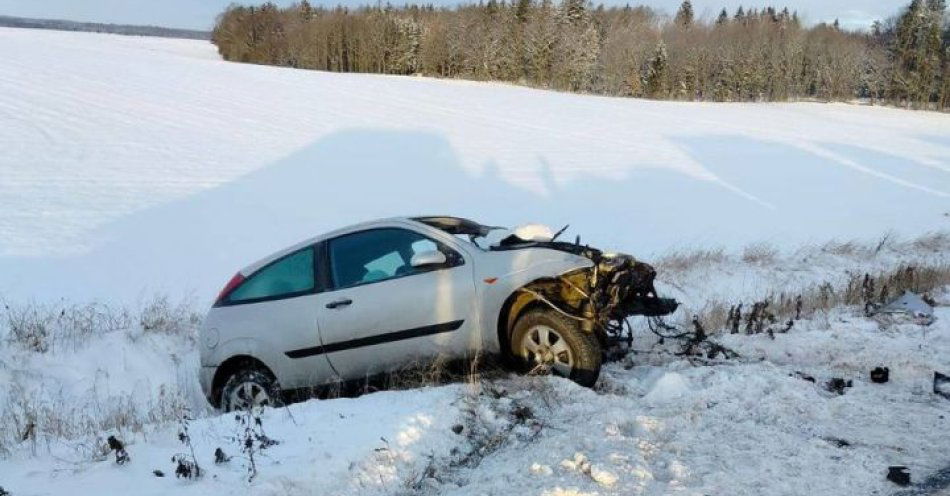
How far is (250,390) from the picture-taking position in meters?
6.54

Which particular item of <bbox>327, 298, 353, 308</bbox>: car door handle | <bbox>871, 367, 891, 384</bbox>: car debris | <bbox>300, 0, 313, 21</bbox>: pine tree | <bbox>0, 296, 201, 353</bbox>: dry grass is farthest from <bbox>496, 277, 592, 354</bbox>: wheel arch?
<bbox>300, 0, 313, 21</bbox>: pine tree

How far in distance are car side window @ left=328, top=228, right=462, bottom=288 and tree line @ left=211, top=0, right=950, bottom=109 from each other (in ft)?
237

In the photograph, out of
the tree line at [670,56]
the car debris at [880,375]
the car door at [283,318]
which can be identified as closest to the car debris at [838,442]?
the car debris at [880,375]

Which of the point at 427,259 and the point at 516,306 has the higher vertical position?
the point at 427,259

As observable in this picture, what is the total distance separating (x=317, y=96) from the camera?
46219mm

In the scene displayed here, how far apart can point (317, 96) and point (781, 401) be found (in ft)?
143

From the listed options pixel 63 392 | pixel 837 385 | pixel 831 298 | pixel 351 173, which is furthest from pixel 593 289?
pixel 351 173

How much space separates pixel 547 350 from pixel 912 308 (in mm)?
4954

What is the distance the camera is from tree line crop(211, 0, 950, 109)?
3172 inches

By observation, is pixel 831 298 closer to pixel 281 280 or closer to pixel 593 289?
pixel 593 289

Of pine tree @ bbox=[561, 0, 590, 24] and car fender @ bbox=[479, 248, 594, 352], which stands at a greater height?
pine tree @ bbox=[561, 0, 590, 24]

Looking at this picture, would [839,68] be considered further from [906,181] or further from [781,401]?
[781,401]

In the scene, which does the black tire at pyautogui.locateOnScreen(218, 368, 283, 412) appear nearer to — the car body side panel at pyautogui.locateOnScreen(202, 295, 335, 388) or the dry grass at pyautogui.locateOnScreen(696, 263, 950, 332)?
the car body side panel at pyautogui.locateOnScreen(202, 295, 335, 388)

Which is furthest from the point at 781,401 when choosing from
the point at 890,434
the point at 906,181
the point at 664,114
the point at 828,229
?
the point at 664,114
